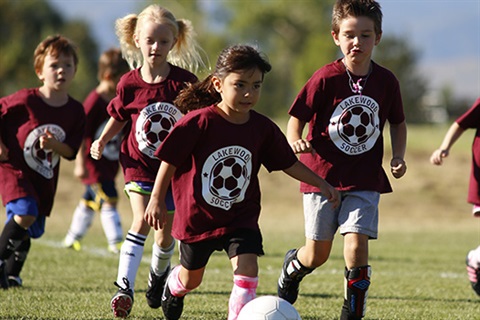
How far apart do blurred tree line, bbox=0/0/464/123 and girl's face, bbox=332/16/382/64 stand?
3700 cm

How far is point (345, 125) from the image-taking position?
18.9 ft

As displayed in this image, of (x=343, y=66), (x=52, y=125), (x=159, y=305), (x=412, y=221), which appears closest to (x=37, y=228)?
(x=52, y=125)

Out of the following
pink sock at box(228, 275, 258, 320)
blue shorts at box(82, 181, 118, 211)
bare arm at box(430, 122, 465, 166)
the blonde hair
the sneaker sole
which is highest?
the blonde hair

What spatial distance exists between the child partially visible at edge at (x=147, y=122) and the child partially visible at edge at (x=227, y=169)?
88 cm

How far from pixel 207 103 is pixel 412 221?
14606 millimetres

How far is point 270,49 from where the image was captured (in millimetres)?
75250

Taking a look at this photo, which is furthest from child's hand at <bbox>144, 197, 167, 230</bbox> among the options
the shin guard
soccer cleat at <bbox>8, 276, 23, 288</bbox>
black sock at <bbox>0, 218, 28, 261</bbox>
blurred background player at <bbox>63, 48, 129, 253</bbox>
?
blurred background player at <bbox>63, 48, 129, 253</bbox>

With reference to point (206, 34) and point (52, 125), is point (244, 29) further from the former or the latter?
point (52, 125)

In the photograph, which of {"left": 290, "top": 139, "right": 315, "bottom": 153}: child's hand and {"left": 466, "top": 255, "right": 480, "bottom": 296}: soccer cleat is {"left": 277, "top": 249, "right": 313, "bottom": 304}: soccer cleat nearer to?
{"left": 290, "top": 139, "right": 315, "bottom": 153}: child's hand

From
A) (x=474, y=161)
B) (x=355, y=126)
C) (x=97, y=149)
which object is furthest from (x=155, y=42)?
(x=474, y=161)

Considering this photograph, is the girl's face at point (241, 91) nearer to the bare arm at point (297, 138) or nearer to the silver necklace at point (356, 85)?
the bare arm at point (297, 138)

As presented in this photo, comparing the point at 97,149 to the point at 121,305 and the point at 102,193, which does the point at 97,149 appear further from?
the point at 102,193

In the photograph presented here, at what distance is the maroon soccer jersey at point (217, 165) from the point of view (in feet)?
17.0

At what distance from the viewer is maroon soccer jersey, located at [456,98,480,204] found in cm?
747
